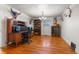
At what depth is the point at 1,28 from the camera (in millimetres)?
3566

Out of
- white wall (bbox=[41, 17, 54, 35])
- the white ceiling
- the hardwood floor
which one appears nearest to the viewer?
the white ceiling

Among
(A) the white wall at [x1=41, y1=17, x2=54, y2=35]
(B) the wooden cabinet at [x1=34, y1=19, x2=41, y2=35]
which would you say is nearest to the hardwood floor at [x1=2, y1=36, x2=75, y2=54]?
(A) the white wall at [x1=41, y1=17, x2=54, y2=35]

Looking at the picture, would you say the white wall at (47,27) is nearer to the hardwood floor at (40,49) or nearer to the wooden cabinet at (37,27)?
the wooden cabinet at (37,27)

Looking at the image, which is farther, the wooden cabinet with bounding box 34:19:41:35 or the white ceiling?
→ the wooden cabinet with bounding box 34:19:41:35

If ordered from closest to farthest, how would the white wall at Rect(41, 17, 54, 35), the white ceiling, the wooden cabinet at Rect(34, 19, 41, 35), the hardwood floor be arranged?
the white ceiling < the hardwood floor < the white wall at Rect(41, 17, 54, 35) < the wooden cabinet at Rect(34, 19, 41, 35)

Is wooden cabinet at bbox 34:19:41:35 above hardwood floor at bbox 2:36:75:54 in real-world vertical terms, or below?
above

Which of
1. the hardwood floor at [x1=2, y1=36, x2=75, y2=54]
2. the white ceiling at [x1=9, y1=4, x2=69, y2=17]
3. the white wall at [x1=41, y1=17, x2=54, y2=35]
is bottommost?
the hardwood floor at [x1=2, y1=36, x2=75, y2=54]

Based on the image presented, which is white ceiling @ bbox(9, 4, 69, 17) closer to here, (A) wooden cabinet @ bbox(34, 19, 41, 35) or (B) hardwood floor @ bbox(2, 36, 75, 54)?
(B) hardwood floor @ bbox(2, 36, 75, 54)

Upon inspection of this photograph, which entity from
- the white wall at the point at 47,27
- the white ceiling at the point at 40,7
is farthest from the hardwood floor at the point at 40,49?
the white wall at the point at 47,27

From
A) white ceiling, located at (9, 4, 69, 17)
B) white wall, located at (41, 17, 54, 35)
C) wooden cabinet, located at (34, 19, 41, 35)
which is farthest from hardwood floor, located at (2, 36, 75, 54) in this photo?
wooden cabinet, located at (34, 19, 41, 35)

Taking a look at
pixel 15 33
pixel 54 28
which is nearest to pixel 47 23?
pixel 54 28
